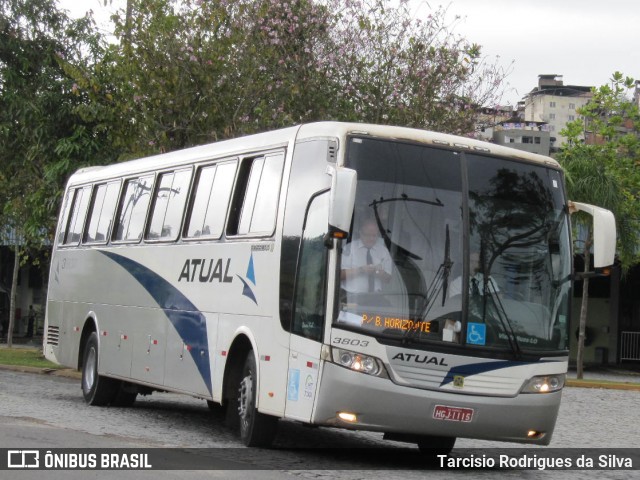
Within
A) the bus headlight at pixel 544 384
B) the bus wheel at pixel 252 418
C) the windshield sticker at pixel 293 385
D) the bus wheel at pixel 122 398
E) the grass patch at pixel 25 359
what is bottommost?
the grass patch at pixel 25 359

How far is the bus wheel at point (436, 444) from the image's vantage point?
13109mm

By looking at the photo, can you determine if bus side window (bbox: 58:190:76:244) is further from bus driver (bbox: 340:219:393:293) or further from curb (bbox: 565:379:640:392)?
curb (bbox: 565:379:640:392)

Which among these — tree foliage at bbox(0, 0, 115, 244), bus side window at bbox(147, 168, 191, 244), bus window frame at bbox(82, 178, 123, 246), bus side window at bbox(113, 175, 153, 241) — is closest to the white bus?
bus side window at bbox(147, 168, 191, 244)

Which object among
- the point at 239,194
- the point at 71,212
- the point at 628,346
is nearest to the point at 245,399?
the point at 239,194

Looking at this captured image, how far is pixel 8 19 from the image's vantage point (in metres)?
27.9

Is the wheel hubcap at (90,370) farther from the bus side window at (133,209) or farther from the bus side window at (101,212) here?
the bus side window at (133,209)

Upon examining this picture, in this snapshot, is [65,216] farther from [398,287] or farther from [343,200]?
[343,200]

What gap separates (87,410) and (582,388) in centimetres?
1331

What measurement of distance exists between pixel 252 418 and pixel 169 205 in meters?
4.32

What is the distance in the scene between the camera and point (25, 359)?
99.7ft

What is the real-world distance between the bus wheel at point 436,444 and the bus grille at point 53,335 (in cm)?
852

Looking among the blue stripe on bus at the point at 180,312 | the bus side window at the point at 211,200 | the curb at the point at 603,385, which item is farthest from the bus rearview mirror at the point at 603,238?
the curb at the point at 603,385

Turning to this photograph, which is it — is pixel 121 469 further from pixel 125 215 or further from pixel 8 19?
pixel 8 19

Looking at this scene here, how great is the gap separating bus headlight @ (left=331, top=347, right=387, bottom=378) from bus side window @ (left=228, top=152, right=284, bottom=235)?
202cm
